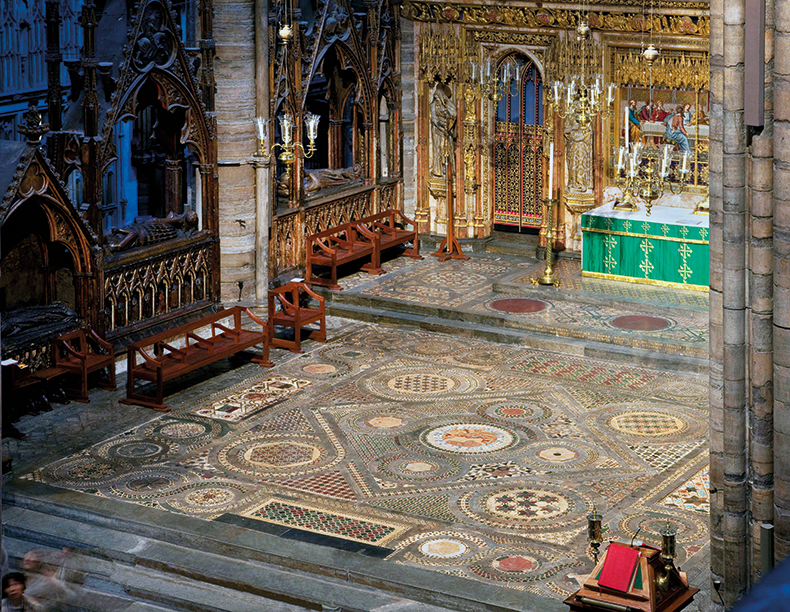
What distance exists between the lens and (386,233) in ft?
62.5

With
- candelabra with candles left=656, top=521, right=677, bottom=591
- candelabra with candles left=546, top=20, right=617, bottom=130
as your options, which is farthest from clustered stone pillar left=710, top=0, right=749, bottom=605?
candelabra with candles left=546, top=20, right=617, bottom=130

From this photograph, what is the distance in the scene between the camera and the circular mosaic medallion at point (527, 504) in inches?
437

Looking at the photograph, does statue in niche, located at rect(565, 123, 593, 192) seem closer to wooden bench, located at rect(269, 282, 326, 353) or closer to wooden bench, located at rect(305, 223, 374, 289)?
wooden bench, located at rect(305, 223, 374, 289)

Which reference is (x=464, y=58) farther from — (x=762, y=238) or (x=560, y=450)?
(x=762, y=238)

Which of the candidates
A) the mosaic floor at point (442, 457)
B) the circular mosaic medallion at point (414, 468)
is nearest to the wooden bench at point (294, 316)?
the mosaic floor at point (442, 457)

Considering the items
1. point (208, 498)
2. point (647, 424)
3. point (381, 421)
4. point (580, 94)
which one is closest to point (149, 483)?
point (208, 498)

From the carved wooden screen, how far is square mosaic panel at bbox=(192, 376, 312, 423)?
6.15 m

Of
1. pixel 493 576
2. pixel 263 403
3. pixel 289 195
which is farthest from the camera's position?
pixel 289 195

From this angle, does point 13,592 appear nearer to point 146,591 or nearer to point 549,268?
point 146,591

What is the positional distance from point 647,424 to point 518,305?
390cm

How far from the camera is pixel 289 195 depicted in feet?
57.5

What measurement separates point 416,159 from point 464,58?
1.66 m

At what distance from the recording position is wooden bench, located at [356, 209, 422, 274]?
59.7ft

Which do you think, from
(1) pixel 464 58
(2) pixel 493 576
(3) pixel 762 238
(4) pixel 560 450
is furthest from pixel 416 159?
(3) pixel 762 238
